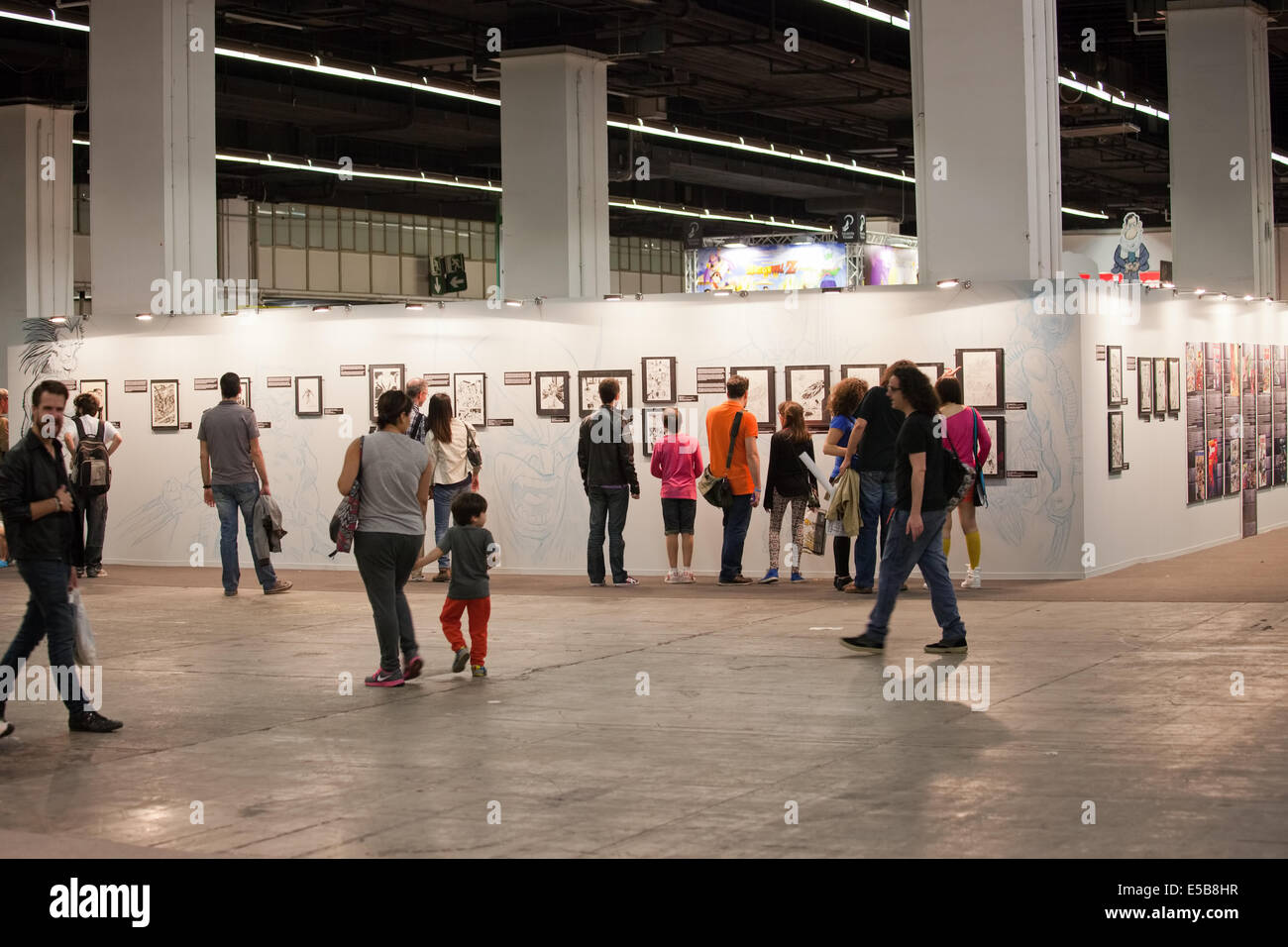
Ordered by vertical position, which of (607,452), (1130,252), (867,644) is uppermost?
(1130,252)

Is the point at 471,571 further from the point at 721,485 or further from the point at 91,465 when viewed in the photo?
the point at 91,465

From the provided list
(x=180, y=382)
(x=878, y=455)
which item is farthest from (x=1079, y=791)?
(x=180, y=382)

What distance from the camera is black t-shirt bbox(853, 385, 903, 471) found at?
495 inches

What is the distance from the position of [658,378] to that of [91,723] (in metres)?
8.01

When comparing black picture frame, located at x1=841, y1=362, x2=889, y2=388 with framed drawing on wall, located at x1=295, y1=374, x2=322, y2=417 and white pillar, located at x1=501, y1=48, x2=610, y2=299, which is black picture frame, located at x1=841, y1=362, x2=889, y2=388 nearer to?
framed drawing on wall, located at x1=295, y1=374, x2=322, y2=417

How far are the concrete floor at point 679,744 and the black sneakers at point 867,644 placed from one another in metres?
0.12

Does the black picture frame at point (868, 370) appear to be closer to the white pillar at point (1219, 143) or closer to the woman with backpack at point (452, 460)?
the woman with backpack at point (452, 460)

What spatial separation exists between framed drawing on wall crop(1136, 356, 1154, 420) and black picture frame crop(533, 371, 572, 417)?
212 inches

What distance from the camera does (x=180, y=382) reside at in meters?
16.9

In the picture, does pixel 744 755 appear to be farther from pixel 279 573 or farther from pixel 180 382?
pixel 180 382

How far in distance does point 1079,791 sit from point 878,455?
6.71 metres

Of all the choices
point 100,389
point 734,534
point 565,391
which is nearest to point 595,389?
point 565,391

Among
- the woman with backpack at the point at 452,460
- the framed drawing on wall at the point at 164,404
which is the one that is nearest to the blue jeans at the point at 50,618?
the woman with backpack at the point at 452,460

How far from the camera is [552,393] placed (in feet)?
50.8
